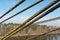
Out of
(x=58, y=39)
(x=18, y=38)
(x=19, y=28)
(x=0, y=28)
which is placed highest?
(x=19, y=28)

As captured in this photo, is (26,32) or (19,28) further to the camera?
(26,32)

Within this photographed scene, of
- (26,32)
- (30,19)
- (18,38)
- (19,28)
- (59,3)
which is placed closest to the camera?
(59,3)

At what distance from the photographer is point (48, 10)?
2.49 feet

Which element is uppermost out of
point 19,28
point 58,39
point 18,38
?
point 19,28

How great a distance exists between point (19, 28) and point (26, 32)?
16.2 meters

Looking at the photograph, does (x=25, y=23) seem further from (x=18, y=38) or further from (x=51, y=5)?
(x=18, y=38)

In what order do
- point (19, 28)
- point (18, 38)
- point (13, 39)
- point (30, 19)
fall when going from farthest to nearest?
point (18, 38)
point (13, 39)
point (19, 28)
point (30, 19)

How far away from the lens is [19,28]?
1010 mm

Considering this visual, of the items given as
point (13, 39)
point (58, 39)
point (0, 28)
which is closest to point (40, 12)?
point (13, 39)

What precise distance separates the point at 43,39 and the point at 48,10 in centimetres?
1737

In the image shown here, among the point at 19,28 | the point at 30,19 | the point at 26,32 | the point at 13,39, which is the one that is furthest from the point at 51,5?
the point at 26,32

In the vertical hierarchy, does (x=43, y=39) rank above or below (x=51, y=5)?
below

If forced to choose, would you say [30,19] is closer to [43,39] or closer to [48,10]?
[48,10]

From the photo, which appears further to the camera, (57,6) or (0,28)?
(0,28)
